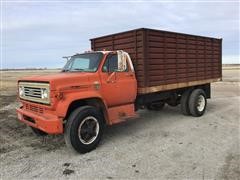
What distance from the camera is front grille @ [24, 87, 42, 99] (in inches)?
243

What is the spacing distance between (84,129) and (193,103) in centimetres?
473

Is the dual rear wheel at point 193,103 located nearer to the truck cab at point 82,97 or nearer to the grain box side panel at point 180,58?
the grain box side panel at point 180,58

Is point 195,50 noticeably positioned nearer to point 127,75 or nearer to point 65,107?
point 127,75

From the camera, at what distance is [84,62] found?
7195 mm

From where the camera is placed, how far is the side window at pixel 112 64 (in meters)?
6.88

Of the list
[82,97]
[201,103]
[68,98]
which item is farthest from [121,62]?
[201,103]

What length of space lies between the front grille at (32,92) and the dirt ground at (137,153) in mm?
1185

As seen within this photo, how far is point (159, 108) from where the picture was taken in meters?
10.9

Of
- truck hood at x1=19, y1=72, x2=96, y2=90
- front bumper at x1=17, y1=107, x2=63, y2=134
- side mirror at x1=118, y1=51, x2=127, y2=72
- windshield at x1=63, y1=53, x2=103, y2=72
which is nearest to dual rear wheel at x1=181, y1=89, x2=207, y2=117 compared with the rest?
side mirror at x1=118, y1=51, x2=127, y2=72

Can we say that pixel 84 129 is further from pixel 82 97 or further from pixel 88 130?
pixel 82 97

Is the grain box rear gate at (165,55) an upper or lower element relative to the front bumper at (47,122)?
upper

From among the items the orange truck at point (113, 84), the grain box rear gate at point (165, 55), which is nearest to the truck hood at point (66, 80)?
the orange truck at point (113, 84)

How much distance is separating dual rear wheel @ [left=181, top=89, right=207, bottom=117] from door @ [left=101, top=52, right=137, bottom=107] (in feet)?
9.49

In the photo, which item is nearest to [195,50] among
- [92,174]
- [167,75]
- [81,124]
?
[167,75]
